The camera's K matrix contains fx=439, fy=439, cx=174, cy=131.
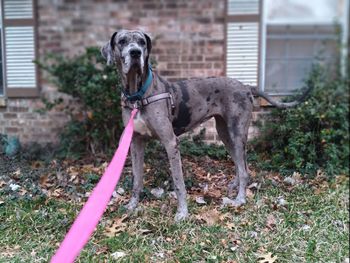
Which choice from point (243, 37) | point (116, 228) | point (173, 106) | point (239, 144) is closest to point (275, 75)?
point (243, 37)

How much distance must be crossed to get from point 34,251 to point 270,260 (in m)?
1.86

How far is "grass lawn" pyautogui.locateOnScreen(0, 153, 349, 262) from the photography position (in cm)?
350

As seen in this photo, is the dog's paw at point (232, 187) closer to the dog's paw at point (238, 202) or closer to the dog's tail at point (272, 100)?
the dog's paw at point (238, 202)

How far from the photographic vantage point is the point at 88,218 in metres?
2.83

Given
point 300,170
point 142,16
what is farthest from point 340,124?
point 142,16

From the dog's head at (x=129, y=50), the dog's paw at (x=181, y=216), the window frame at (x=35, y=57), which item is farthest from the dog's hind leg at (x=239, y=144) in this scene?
the window frame at (x=35, y=57)

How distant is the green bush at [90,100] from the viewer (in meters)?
5.55

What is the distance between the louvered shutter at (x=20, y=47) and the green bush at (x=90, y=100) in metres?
0.27

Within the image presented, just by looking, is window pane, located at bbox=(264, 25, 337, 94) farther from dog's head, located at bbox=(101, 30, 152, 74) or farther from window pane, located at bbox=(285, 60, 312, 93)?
dog's head, located at bbox=(101, 30, 152, 74)

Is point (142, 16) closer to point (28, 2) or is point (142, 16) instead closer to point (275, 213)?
point (28, 2)

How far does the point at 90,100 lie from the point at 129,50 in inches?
92.3

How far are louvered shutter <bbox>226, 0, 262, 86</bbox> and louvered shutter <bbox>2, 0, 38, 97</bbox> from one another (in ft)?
8.89

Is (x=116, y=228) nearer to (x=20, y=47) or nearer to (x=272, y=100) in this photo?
(x=272, y=100)

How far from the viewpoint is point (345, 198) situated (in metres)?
4.59
